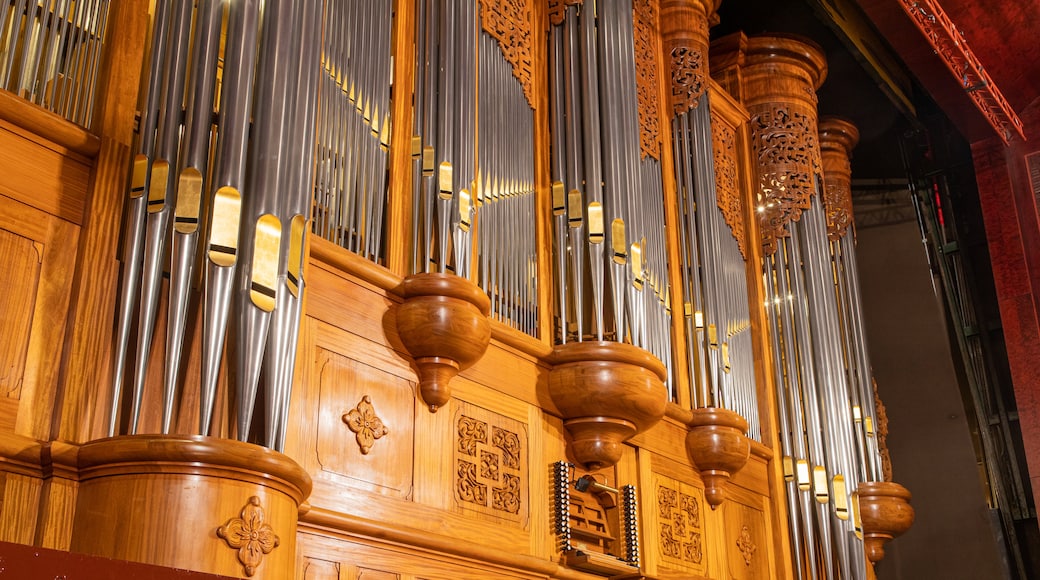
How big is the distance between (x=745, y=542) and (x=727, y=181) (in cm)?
220

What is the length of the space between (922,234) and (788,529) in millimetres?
3505

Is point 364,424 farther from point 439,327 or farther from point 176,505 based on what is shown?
point 176,505

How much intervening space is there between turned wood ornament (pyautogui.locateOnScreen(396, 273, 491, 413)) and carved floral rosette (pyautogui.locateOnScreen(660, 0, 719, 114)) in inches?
112

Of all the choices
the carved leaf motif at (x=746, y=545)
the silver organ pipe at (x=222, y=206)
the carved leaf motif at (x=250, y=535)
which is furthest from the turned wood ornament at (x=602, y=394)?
the carved leaf motif at (x=250, y=535)

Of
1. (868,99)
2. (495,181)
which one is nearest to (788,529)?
(495,181)

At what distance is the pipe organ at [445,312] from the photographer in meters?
3.12

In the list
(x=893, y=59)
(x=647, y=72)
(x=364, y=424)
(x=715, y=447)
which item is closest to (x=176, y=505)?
(x=364, y=424)

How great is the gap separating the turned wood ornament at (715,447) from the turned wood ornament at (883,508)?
60.6 inches

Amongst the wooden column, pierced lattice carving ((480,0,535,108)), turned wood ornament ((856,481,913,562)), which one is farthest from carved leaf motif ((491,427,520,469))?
turned wood ornament ((856,481,913,562))

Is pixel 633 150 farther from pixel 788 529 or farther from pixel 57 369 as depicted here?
pixel 57 369

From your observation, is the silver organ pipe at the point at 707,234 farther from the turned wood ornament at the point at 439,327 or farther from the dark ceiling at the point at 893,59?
the turned wood ornament at the point at 439,327

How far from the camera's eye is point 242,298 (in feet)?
10.5

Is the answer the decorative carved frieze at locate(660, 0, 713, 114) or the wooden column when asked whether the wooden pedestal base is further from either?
the decorative carved frieze at locate(660, 0, 713, 114)

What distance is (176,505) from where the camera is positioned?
9.39ft
